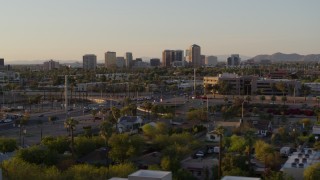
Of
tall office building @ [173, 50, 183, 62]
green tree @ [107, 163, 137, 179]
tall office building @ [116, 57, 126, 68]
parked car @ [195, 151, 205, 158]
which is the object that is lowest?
parked car @ [195, 151, 205, 158]

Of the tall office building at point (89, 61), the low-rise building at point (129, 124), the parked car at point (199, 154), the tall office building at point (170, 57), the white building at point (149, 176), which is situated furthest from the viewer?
the tall office building at point (170, 57)

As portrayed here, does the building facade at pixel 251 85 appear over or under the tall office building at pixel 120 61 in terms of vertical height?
under

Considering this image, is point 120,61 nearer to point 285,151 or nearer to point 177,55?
point 177,55

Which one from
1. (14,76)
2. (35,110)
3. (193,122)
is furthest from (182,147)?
(14,76)

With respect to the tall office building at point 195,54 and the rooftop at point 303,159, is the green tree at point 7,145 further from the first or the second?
the tall office building at point 195,54

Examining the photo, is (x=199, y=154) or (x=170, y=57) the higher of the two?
(x=170, y=57)

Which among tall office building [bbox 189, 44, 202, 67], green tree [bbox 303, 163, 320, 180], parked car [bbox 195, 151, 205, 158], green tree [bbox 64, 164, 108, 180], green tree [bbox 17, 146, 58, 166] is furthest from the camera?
tall office building [bbox 189, 44, 202, 67]

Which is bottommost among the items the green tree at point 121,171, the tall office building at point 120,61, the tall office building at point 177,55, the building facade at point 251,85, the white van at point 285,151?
the white van at point 285,151

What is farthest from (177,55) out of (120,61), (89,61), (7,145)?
(7,145)

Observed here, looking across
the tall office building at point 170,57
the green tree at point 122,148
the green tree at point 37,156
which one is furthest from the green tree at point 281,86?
the tall office building at point 170,57

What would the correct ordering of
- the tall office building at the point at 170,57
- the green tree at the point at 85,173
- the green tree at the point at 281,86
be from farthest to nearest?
A: the tall office building at the point at 170,57
the green tree at the point at 281,86
the green tree at the point at 85,173

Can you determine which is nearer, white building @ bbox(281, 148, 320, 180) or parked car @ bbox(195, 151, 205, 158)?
white building @ bbox(281, 148, 320, 180)

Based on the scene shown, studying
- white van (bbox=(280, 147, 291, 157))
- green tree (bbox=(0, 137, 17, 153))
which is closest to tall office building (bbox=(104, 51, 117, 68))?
white van (bbox=(280, 147, 291, 157))

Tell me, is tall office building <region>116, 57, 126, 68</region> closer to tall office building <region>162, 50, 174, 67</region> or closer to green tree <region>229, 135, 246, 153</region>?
tall office building <region>162, 50, 174, 67</region>
